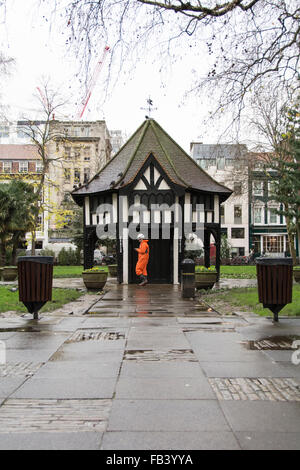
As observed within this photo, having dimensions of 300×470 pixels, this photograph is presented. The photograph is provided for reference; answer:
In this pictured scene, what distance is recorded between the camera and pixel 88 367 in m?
4.74

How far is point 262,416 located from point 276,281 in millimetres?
4717

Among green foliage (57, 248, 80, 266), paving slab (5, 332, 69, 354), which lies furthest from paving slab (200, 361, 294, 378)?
green foliage (57, 248, 80, 266)

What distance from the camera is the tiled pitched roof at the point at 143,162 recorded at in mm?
20625

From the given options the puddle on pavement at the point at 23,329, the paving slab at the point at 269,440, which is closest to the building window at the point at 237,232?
the puddle on pavement at the point at 23,329

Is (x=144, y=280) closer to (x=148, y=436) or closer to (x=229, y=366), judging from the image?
(x=229, y=366)

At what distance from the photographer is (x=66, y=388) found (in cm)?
400

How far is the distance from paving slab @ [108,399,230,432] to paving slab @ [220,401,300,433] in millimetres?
85

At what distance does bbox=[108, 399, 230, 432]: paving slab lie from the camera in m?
3.08

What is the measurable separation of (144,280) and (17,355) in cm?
1328

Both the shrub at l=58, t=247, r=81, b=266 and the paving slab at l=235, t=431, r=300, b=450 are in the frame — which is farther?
the shrub at l=58, t=247, r=81, b=266

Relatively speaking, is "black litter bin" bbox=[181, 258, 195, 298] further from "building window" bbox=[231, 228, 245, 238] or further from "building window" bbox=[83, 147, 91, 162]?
"building window" bbox=[83, 147, 91, 162]

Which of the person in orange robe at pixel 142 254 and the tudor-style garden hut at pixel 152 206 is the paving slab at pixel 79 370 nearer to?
the person in orange robe at pixel 142 254

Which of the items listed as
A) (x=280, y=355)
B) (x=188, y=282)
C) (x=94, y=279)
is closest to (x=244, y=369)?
(x=280, y=355)

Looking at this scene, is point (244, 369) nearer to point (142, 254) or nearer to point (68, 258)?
point (142, 254)
